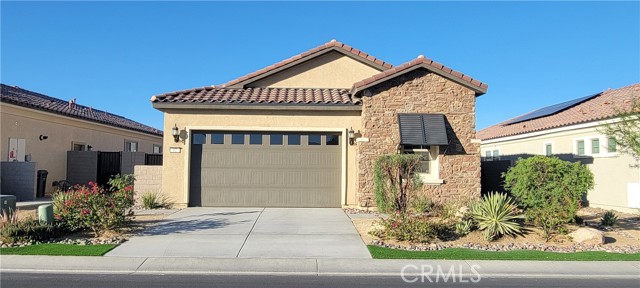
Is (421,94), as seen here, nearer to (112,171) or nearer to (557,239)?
(557,239)

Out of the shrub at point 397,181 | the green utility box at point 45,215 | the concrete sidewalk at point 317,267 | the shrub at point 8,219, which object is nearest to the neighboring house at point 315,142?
the shrub at point 397,181

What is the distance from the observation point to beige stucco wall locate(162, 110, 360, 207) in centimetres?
1489

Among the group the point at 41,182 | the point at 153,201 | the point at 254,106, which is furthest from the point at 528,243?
the point at 41,182

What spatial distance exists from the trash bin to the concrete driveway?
781cm

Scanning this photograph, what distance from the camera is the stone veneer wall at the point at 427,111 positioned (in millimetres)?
14398

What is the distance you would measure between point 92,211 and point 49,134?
10967 millimetres

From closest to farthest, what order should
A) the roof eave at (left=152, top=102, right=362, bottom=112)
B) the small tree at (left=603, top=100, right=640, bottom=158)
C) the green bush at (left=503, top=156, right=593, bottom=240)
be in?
1. the green bush at (left=503, top=156, right=593, bottom=240)
2. the small tree at (left=603, top=100, right=640, bottom=158)
3. the roof eave at (left=152, top=102, right=362, bottom=112)

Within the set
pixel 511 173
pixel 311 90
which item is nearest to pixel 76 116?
pixel 311 90

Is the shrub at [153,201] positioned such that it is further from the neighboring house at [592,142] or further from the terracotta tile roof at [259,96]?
the neighboring house at [592,142]

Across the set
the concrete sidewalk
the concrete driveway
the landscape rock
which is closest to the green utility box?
the concrete sidewalk

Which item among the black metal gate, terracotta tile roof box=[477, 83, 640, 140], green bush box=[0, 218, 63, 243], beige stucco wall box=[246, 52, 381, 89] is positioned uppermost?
beige stucco wall box=[246, 52, 381, 89]

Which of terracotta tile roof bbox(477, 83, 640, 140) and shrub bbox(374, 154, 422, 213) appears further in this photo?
terracotta tile roof bbox(477, 83, 640, 140)

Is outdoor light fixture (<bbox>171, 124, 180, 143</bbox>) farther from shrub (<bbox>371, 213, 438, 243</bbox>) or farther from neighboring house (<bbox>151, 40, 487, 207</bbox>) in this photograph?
shrub (<bbox>371, 213, 438, 243</bbox>)

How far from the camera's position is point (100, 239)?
32.3 ft
